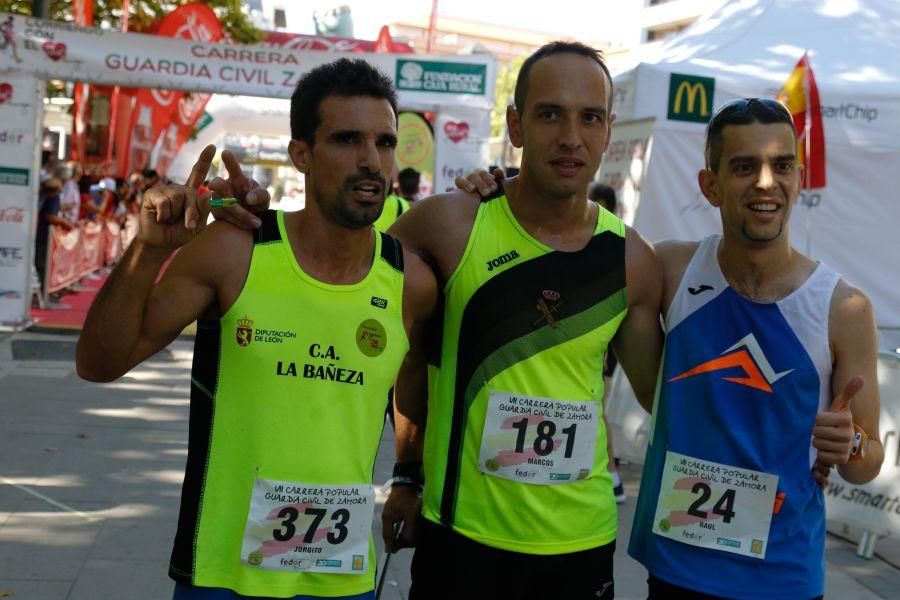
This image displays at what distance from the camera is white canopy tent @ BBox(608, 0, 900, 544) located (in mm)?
8352

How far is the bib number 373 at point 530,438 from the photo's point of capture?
9.14ft

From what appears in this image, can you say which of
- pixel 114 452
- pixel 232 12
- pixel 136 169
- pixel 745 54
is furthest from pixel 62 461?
pixel 136 169

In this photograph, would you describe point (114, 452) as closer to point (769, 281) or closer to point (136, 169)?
point (769, 281)

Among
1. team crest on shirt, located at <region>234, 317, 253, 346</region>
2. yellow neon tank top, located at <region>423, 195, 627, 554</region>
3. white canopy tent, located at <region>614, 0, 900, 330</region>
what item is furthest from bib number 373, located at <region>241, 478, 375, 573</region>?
white canopy tent, located at <region>614, 0, 900, 330</region>

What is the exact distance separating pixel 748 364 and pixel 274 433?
4.04 ft

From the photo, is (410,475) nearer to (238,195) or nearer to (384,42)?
(238,195)

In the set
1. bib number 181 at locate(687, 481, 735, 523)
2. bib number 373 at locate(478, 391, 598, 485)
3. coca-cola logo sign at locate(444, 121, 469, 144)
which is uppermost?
coca-cola logo sign at locate(444, 121, 469, 144)

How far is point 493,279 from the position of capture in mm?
2883

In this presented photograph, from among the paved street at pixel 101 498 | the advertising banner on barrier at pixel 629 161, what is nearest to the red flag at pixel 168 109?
the paved street at pixel 101 498

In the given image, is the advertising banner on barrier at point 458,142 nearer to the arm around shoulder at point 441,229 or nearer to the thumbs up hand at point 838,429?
the arm around shoulder at point 441,229

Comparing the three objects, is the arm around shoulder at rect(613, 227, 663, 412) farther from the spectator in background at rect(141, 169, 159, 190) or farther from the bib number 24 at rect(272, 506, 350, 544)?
the spectator in background at rect(141, 169, 159, 190)

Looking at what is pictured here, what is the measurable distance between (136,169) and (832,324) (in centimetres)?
1917

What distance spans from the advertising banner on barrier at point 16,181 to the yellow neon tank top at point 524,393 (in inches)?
378

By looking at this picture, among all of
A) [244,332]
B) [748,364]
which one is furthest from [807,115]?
[244,332]
